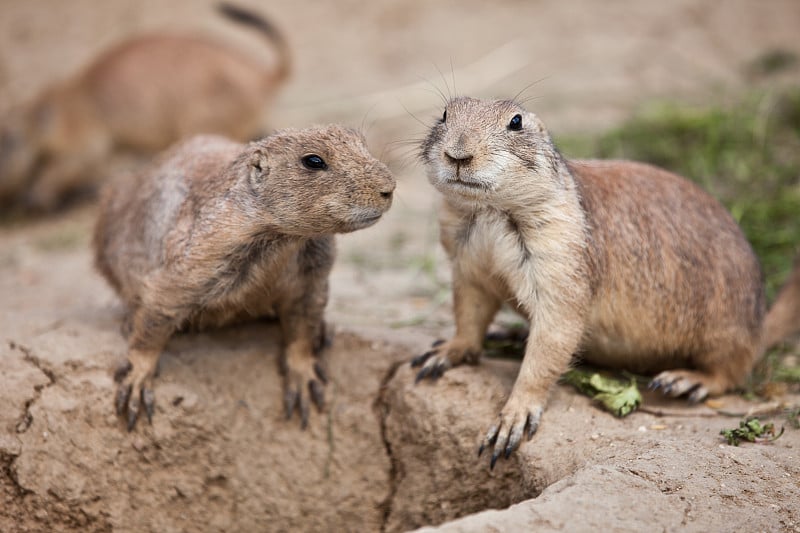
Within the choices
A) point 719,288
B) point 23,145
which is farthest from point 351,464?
point 23,145

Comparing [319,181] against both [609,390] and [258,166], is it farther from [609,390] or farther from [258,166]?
[609,390]

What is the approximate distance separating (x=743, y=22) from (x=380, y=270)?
751 cm

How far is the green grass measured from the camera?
23.7ft

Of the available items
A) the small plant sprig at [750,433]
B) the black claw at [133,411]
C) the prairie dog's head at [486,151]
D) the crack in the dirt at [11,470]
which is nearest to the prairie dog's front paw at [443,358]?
the prairie dog's head at [486,151]

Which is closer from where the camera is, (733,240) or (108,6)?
(733,240)

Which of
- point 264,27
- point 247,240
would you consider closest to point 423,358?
point 247,240

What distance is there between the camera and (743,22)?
12.3 m

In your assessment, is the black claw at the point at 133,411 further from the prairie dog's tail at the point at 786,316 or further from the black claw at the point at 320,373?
the prairie dog's tail at the point at 786,316

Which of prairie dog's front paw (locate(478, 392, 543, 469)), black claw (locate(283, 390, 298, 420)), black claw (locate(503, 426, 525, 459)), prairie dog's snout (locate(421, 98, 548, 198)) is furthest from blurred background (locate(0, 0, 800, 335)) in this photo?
prairie dog's snout (locate(421, 98, 548, 198))

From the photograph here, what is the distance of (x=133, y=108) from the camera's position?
36.5 ft

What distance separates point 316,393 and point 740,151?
4.97m

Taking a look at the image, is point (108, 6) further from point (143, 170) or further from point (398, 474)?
point (398, 474)

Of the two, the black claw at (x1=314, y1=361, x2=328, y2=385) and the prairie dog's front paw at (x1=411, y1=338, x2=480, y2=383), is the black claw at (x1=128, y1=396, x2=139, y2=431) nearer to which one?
the black claw at (x1=314, y1=361, x2=328, y2=385)

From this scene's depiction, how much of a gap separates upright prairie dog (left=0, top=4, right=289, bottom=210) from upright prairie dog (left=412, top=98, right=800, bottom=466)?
21.9 ft
